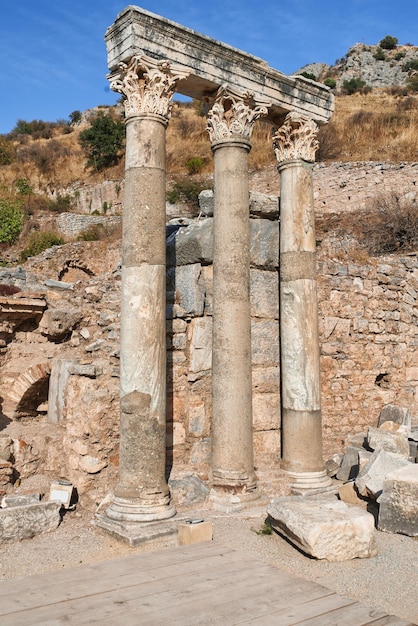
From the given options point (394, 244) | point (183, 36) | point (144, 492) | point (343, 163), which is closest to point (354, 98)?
point (343, 163)

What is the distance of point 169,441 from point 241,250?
8.75 feet

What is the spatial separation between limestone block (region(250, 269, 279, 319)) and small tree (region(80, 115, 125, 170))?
3538 cm

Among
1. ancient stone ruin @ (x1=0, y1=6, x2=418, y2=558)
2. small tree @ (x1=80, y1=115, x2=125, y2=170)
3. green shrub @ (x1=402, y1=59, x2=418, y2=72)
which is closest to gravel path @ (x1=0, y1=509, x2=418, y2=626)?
ancient stone ruin @ (x1=0, y1=6, x2=418, y2=558)

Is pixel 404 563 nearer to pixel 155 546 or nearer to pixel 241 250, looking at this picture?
pixel 155 546

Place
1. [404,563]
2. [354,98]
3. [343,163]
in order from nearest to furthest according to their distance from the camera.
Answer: [404,563] < [343,163] < [354,98]

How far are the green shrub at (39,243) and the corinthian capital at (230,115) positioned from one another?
73.0ft

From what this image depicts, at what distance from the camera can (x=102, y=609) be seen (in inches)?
155

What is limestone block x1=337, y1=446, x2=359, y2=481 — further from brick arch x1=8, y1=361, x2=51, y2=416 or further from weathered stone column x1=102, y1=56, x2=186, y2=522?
brick arch x1=8, y1=361, x2=51, y2=416

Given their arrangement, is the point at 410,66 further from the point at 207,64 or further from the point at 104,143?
the point at 207,64

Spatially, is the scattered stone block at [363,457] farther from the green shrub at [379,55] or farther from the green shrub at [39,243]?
the green shrub at [379,55]

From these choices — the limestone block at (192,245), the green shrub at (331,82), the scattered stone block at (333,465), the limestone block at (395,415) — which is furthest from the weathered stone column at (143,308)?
the green shrub at (331,82)

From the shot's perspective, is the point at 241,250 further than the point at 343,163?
No

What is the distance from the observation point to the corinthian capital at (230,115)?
7746 mm

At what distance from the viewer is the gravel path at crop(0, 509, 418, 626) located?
4816 mm
